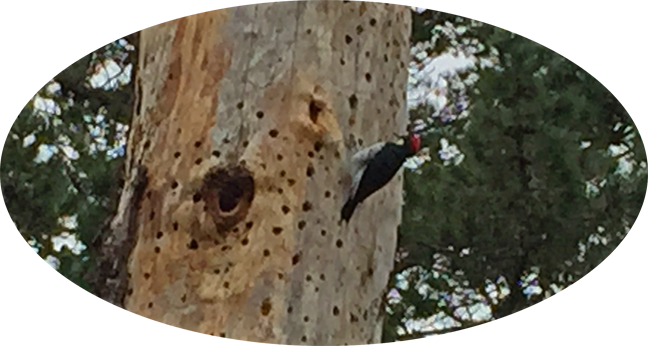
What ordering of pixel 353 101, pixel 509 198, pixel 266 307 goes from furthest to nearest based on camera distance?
pixel 509 198 → pixel 353 101 → pixel 266 307

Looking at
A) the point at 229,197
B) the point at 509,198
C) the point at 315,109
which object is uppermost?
the point at 509,198

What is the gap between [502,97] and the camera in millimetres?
1984

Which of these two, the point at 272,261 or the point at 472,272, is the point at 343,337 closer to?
the point at 272,261

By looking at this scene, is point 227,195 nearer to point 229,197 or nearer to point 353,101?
point 229,197

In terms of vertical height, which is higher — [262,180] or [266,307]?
[262,180]

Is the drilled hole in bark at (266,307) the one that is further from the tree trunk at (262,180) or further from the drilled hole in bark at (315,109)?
the drilled hole in bark at (315,109)

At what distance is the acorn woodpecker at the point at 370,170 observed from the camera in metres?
1.14

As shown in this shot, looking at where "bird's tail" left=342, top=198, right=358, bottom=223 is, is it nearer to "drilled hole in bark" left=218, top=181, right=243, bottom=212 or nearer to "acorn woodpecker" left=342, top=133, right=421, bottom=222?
"acorn woodpecker" left=342, top=133, right=421, bottom=222

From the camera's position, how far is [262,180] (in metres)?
1.10

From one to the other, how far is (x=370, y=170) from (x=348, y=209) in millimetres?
50

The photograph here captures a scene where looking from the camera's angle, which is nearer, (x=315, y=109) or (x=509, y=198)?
(x=315, y=109)

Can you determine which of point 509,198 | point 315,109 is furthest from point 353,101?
point 509,198

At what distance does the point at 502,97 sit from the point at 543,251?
11.8 inches

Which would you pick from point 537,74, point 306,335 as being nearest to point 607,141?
point 537,74
